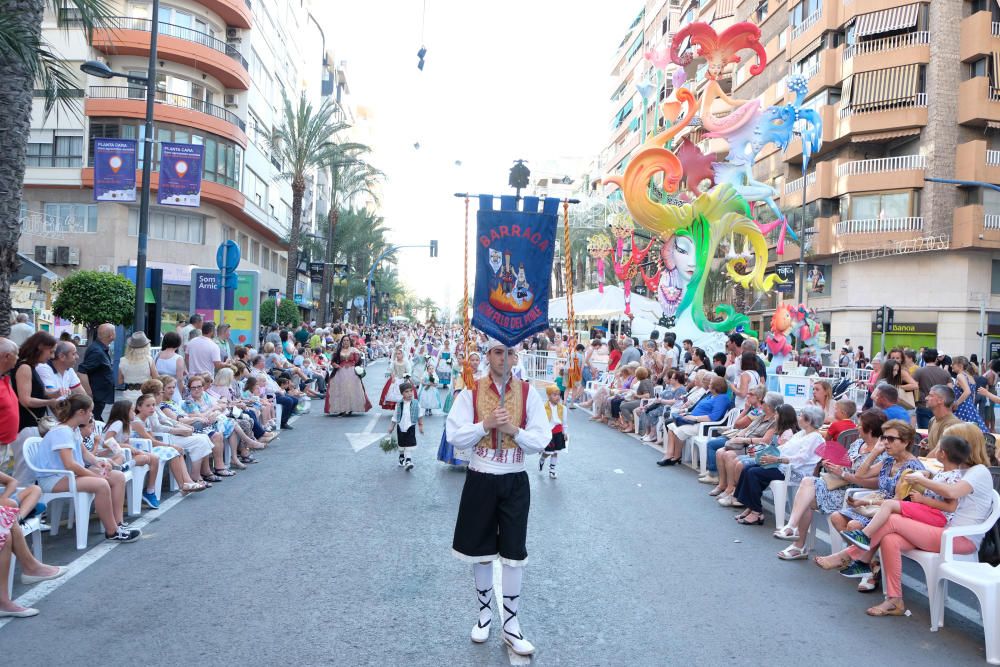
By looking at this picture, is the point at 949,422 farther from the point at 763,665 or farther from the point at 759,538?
the point at 763,665

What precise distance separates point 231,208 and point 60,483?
34.8m

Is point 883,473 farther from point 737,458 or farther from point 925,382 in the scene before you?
point 925,382

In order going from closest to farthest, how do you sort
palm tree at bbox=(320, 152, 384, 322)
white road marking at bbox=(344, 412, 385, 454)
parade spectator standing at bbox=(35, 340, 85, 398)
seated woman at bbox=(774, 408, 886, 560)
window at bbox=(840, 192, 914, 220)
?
seated woman at bbox=(774, 408, 886, 560) → parade spectator standing at bbox=(35, 340, 85, 398) → white road marking at bbox=(344, 412, 385, 454) → window at bbox=(840, 192, 914, 220) → palm tree at bbox=(320, 152, 384, 322)

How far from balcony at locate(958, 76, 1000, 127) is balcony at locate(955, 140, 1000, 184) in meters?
1.17

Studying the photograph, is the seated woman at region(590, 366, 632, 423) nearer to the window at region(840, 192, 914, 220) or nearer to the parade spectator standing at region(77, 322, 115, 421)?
the parade spectator standing at region(77, 322, 115, 421)

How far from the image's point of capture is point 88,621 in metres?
5.19

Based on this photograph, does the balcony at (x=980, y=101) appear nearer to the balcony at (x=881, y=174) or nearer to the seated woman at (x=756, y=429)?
the balcony at (x=881, y=174)

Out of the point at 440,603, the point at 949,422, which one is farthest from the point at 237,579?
the point at 949,422

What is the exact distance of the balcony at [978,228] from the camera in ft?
110

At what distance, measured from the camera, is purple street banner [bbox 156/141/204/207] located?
1689 centimetres

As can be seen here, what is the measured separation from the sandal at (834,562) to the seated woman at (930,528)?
2.40ft

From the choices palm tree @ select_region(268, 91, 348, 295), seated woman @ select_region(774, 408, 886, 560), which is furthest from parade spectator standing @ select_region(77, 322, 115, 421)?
palm tree @ select_region(268, 91, 348, 295)

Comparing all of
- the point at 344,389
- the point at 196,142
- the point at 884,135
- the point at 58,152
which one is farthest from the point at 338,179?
the point at 344,389

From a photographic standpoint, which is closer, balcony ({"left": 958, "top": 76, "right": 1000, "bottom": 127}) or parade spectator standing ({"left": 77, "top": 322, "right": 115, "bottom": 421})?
parade spectator standing ({"left": 77, "top": 322, "right": 115, "bottom": 421})
